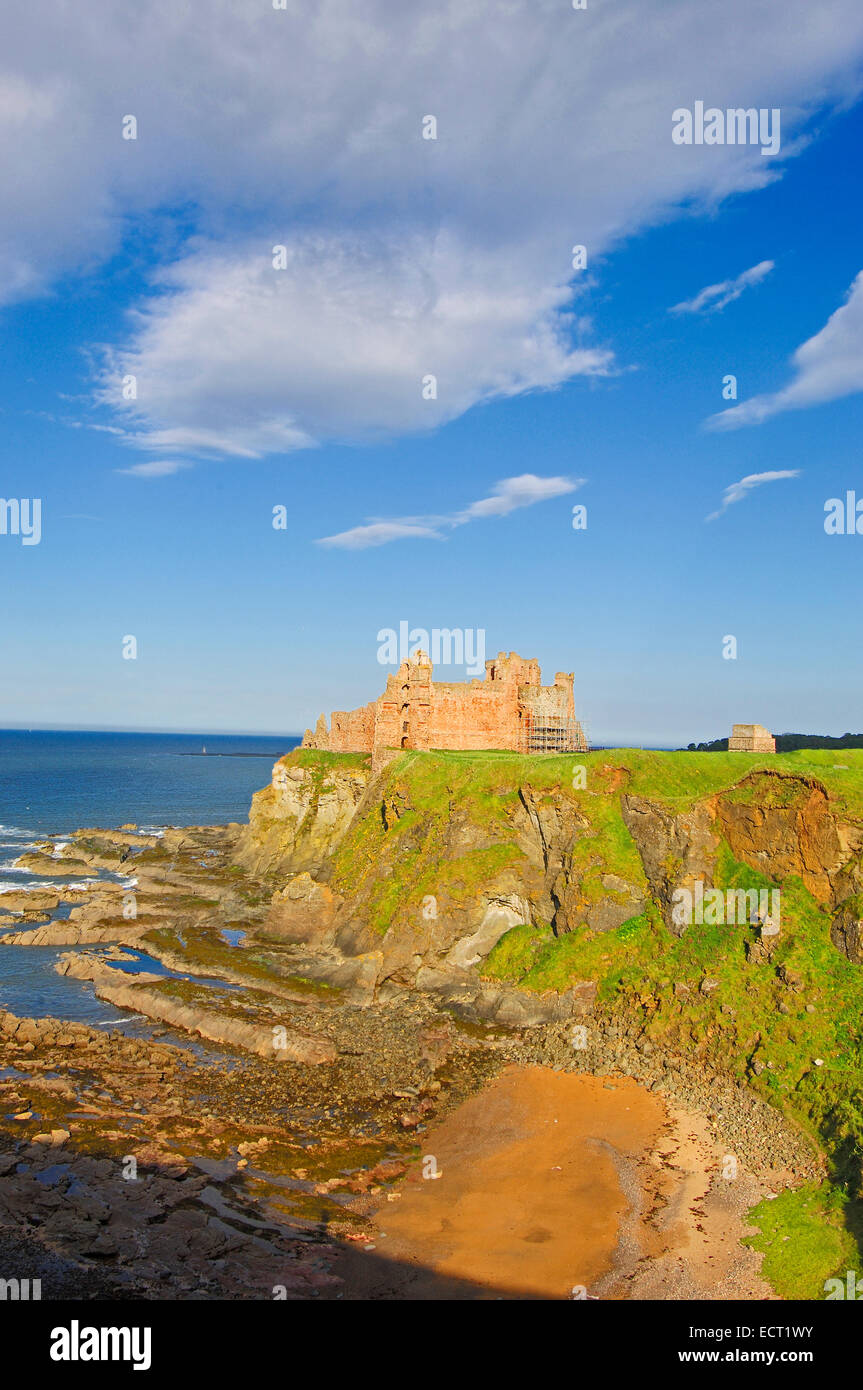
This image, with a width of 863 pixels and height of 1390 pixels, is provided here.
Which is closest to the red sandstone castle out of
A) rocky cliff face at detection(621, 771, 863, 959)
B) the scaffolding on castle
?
the scaffolding on castle

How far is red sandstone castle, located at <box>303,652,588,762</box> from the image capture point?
2210 inches

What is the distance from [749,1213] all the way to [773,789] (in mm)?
18354

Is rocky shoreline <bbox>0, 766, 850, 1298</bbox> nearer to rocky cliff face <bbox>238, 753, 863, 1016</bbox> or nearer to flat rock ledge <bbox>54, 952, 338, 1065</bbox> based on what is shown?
flat rock ledge <bbox>54, 952, 338, 1065</bbox>

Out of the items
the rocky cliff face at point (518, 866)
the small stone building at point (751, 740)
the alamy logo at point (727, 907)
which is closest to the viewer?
the alamy logo at point (727, 907)

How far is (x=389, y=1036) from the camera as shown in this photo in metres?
34.2

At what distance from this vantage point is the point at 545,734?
5953 cm

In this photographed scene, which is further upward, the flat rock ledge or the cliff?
the cliff

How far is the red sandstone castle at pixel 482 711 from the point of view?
56125 mm

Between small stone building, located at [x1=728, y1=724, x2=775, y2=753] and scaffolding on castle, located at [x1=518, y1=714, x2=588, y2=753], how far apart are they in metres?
11.7

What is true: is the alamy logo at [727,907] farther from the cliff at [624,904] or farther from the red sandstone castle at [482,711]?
the red sandstone castle at [482,711]
